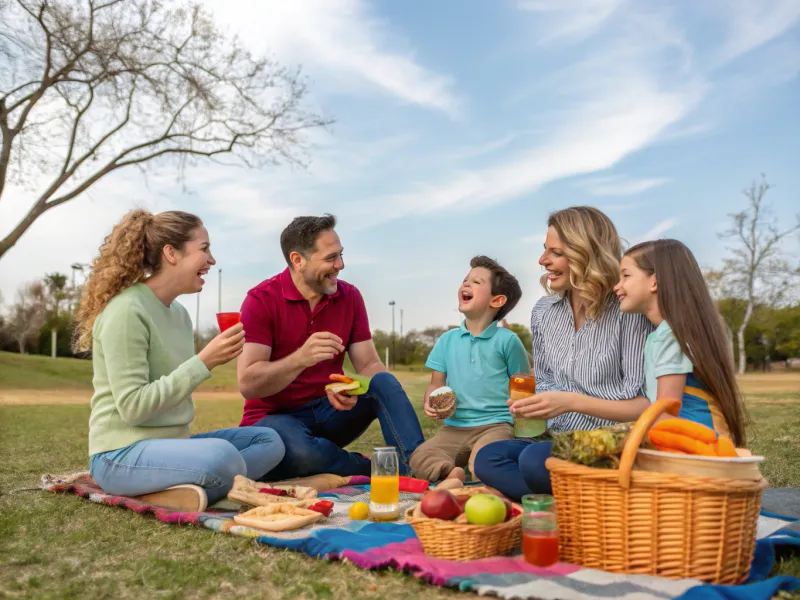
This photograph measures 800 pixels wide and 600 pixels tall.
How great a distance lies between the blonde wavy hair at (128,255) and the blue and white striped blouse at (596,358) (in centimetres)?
214

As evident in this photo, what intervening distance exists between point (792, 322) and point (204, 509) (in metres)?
41.9

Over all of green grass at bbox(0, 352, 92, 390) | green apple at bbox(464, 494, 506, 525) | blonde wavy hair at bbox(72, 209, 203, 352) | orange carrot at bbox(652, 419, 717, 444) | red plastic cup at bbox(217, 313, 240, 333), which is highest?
blonde wavy hair at bbox(72, 209, 203, 352)

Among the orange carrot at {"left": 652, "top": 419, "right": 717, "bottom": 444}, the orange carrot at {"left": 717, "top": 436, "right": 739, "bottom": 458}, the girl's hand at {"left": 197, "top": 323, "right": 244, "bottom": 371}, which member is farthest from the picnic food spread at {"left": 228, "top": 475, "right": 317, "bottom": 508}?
the orange carrot at {"left": 717, "top": 436, "right": 739, "bottom": 458}

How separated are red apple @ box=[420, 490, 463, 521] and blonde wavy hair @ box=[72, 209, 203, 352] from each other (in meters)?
2.10

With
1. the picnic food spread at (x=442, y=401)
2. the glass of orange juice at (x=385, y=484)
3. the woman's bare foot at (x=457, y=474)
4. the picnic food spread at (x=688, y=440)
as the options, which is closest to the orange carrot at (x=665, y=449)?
the picnic food spread at (x=688, y=440)

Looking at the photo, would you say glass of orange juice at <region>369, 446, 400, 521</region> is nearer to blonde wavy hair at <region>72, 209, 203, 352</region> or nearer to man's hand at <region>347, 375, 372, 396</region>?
man's hand at <region>347, 375, 372, 396</region>

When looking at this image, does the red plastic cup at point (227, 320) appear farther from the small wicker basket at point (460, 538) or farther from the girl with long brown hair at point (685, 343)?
the girl with long brown hair at point (685, 343)

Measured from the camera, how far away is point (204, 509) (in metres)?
3.74

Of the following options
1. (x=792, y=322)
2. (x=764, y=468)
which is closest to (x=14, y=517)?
(x=764, y=468)

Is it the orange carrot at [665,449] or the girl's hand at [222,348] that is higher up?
the girl's hand at [222,348]

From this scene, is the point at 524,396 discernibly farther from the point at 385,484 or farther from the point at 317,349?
the point at 317,349

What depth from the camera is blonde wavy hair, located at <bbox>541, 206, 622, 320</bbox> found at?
3.73m

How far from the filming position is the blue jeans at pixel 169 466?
3.76m

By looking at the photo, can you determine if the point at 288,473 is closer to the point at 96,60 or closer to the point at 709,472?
the point at 709,472
